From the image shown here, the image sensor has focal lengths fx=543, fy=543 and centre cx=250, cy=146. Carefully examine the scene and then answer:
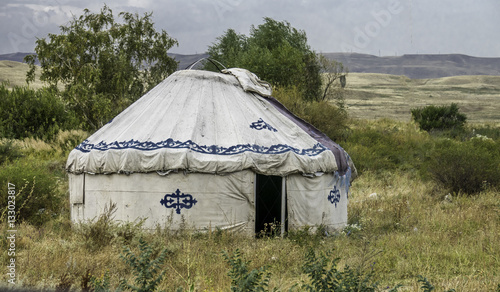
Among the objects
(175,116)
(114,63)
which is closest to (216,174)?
(175,116)

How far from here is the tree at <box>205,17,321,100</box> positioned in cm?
2822

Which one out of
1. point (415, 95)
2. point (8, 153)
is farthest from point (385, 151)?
point (415, 95)

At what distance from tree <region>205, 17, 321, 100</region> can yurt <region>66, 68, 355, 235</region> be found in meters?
17.7

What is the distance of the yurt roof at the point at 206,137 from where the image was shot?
782cm

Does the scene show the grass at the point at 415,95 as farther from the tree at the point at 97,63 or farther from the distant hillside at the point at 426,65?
the distant hillside at the point at 426,65

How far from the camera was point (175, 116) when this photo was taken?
8.60 meters

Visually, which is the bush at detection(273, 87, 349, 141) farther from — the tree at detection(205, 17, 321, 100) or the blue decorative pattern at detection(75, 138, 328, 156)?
the blue decorative pattern at detection(75, 138, 328, 156)

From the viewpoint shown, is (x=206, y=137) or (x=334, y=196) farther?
(x=334, y=196)

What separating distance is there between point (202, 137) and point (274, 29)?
2779 cm

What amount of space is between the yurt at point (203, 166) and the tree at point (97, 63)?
1449cm

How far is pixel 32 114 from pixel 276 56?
1392 cm

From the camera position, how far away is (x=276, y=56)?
30078 mm

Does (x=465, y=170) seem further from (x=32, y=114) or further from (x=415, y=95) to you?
(x=415, y=95)

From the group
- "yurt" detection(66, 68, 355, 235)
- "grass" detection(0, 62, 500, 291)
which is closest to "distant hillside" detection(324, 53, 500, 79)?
"grass" detection(0, 62, 500, 291)
